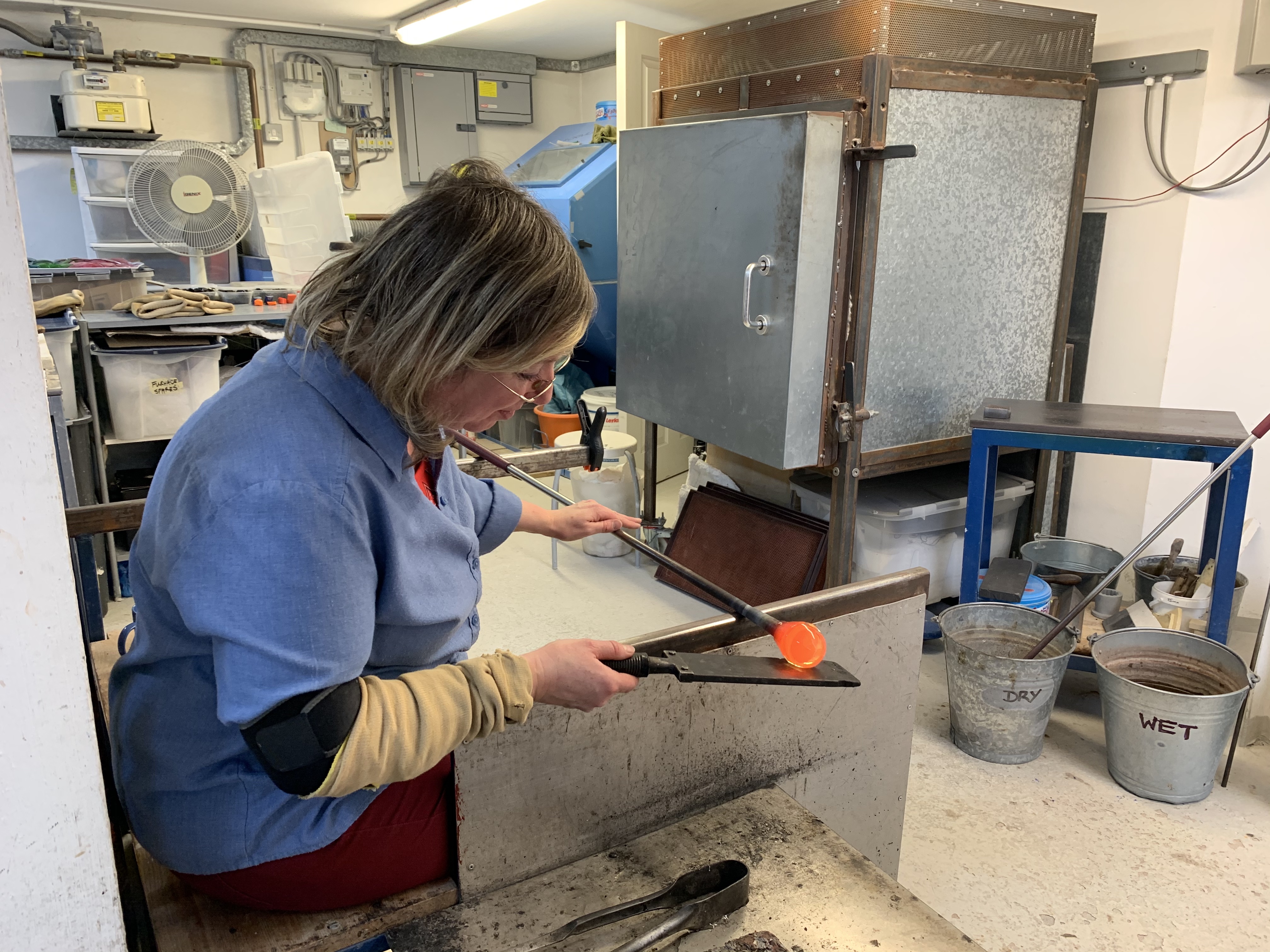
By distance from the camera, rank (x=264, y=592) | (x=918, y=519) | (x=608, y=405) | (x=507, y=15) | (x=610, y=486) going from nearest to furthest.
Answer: (x=264, y=592) < (x=918, y=519) < (x=610, y=486) < (x=608, y=405) < (x=507, y=15)

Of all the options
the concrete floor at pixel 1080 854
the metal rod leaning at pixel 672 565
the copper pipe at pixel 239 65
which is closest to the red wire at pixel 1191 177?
the concrete floor at pixel 1080 854

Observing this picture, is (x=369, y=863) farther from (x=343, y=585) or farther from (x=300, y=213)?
(x=300, y=213)

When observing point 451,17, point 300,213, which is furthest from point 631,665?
point 451,17

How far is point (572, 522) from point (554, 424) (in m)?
2.86

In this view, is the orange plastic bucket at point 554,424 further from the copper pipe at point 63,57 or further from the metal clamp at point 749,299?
the copper pipe at point 63,57

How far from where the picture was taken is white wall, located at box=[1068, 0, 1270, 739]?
7.70ft

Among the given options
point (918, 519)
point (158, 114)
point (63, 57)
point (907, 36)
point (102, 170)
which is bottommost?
point (918, 519)

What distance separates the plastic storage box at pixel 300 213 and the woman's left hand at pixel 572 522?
113 inches

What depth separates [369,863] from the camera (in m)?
1.01

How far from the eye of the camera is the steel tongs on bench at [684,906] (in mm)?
989

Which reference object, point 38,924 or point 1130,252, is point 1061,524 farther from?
point 38,924

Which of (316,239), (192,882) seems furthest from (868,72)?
(316,239)

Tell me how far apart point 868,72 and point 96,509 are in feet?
6.24

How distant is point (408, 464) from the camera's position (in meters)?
0.95
